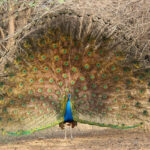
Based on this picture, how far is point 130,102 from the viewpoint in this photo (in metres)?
5.98

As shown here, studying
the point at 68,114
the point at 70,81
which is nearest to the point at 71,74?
the point at 70,81

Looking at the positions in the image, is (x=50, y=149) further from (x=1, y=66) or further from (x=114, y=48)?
(x=114, y=48)

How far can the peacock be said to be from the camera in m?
5.92

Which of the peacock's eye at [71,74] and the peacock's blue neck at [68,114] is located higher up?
the peacock's eye at [71,74]

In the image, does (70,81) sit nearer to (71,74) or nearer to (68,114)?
(71,74)

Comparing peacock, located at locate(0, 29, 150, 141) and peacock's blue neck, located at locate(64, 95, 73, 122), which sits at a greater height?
peacock, located at locate(0, 29, 150, 141)

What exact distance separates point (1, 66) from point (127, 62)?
2675 mm

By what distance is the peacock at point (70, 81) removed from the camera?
592cm

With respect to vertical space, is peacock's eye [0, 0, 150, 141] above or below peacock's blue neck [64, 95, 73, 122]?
above

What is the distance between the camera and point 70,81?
600 centimetres

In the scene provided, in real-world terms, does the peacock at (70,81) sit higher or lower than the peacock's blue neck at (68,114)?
higher

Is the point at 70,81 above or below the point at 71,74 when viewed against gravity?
below

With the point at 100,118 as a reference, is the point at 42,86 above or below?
above

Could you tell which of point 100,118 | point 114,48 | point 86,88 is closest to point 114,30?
point 114,48
